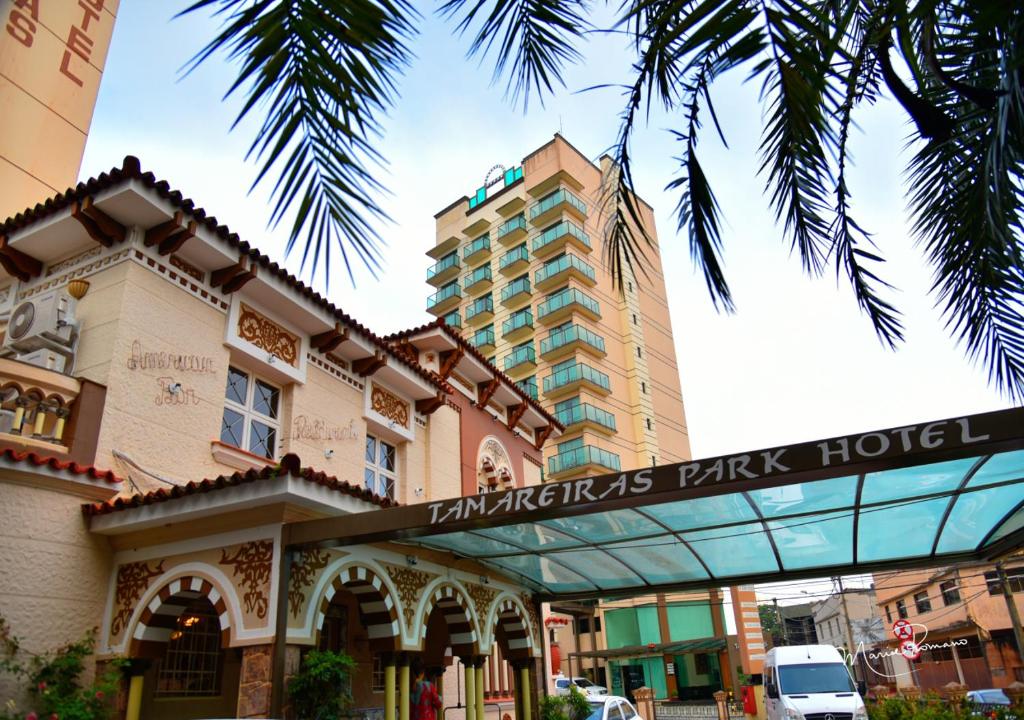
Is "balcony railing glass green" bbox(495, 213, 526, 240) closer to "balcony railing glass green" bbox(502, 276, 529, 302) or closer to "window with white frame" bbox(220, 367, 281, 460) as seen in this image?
"balcony railing glass green" bbox(502, 276, 529, 302)

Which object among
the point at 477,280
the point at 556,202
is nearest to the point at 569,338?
the point at 556,202

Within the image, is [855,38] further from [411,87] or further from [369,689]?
[369,689]

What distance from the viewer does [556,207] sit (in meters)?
40.5

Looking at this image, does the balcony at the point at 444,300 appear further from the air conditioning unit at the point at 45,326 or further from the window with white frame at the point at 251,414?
the air conditioning unit at the point at 45,326

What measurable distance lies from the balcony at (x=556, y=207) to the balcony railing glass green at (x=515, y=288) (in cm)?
331

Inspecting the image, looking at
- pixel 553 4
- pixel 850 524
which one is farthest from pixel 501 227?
pixel 553 4

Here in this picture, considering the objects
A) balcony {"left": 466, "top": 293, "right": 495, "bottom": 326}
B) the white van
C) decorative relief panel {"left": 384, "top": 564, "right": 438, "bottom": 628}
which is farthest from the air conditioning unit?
balcony {"left": 466, "top": 293, "right": 495, "bottom": 326}

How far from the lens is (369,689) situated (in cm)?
1291

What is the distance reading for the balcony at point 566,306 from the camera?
39062 millimetres

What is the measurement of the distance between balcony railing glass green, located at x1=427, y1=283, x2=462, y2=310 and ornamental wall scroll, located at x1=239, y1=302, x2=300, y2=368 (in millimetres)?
33525

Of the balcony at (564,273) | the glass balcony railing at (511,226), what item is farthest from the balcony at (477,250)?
the balcony at (564,273)

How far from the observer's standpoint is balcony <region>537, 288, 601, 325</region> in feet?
128

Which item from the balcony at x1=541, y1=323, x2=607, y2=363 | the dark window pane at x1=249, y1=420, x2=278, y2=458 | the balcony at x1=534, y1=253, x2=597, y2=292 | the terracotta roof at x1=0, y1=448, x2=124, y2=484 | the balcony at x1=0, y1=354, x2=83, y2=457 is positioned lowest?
the terracotta roof at x1=0, y1=448, x2=124, y2=484

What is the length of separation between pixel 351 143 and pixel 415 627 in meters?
8.15
